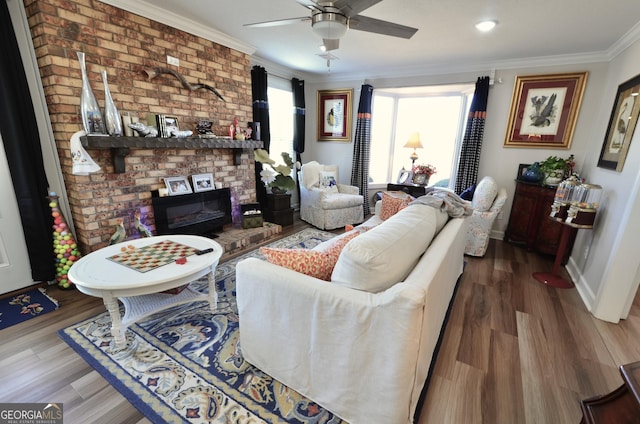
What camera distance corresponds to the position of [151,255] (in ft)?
6.57

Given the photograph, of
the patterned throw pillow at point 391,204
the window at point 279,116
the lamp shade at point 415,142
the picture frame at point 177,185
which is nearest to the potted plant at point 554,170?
the lamp shade at point 415,142

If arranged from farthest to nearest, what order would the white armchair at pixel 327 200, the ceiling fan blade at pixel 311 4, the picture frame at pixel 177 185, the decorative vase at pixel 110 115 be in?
1. the white armchair at pixel 327 200
2. the picture frame at pixel 177 185
3. the decorative vase at pixel 110 115
4. the ceiling fan blade at pixel 311 4

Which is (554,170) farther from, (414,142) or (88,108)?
(88,108)

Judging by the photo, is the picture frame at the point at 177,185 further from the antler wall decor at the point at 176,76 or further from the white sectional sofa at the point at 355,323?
the white sectional sofa at the point at 355,323

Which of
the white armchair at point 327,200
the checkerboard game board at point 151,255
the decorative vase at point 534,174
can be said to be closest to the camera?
the checkerboard game board at point 151,255

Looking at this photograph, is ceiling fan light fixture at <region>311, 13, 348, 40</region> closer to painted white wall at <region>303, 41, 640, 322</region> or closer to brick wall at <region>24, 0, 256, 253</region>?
brick wall at <region>24, 0, 256, 253</region>

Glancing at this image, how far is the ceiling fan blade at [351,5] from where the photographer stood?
1.49 m

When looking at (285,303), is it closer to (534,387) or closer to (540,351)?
(534,387)

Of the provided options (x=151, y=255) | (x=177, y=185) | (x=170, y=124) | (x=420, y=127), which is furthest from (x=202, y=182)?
(x=420, y=127)

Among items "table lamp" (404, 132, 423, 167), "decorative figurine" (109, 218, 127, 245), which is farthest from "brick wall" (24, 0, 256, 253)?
"table lamp" (404, 132, 423, 167)

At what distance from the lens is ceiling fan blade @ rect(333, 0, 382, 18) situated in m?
1.49

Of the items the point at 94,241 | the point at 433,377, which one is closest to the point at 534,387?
the point at 433,377

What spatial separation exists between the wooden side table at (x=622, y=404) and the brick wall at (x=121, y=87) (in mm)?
3280
